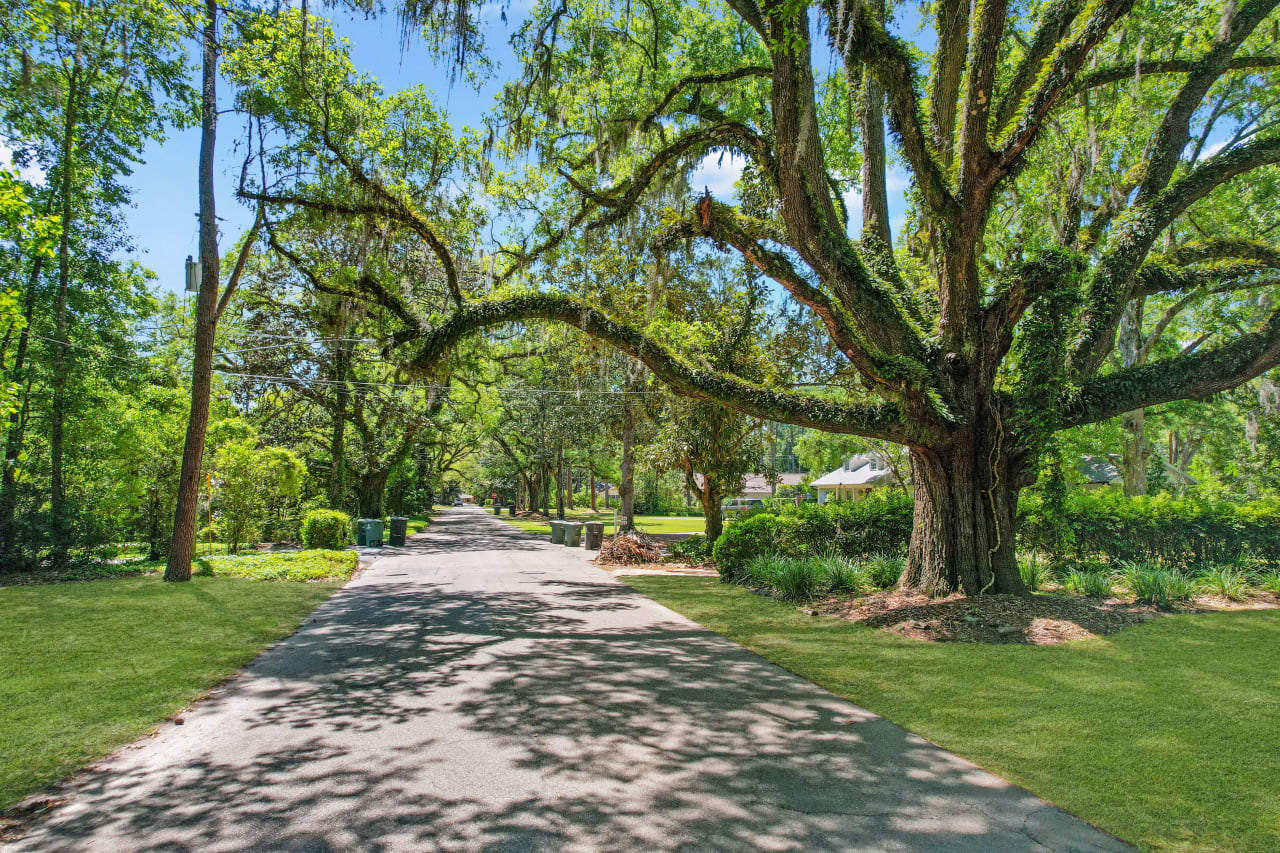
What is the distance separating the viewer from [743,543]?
12.7 m

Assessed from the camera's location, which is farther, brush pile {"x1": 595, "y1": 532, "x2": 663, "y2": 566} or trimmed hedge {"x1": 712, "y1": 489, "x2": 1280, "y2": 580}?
brush pile {"x1": 595, "y1": 532, "x2": 663, "y2": 566}

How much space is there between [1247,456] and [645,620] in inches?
913

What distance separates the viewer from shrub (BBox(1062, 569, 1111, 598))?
362 inches

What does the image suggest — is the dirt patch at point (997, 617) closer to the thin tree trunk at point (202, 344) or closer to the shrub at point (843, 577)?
the shrub at point (843, 577)

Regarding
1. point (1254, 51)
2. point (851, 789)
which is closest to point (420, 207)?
point (851, 789)

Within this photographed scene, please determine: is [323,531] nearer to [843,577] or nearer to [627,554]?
[627,554]

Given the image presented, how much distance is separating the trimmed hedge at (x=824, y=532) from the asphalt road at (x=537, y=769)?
6055 mm

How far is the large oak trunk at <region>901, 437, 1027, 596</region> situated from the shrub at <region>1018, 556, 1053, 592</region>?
1.86ft

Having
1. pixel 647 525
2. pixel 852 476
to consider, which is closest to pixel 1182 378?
pixel 647 525

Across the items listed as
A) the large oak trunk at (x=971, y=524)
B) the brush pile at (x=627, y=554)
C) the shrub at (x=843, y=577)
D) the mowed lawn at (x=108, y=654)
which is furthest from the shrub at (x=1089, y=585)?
the mowed lawn at (x=108, y=654)

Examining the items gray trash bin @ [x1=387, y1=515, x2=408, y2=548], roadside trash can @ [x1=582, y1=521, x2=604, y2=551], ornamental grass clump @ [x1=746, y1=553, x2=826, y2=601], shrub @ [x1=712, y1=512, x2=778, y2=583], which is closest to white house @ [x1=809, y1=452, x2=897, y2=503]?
roadside trash can @ [x1=582, y1=521, x2=604, y2=551]

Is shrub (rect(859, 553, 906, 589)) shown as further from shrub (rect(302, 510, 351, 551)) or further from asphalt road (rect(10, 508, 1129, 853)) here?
shrub (rect(302, 510, 351, 551))

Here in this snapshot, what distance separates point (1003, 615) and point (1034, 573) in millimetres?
2319

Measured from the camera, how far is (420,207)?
14008mm
